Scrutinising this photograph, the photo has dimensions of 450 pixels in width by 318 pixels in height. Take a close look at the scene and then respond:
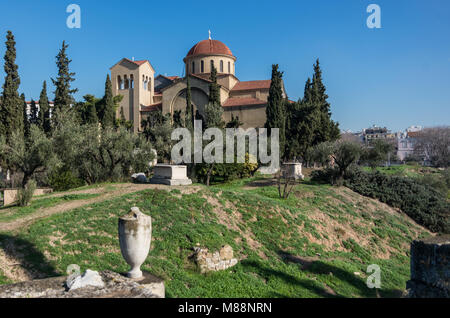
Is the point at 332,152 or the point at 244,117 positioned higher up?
the point at 244,117

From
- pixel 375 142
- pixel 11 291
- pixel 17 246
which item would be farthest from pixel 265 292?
pixel 375 142

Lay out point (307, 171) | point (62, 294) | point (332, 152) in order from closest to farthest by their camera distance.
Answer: point (62, 294) → point (332, 152) → point (307, 171)

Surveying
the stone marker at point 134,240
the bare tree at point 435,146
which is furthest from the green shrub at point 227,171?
the bare tree at point 435,146

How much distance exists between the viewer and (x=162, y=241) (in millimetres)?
10062

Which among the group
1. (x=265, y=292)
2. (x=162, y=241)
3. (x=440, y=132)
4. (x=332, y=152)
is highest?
(x=440, y=132)

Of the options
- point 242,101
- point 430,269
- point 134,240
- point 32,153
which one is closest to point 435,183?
point 430,269

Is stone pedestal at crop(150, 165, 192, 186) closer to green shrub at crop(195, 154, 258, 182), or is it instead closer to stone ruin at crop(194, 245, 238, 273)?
green shrub at crop(195, 154, 258, 182)

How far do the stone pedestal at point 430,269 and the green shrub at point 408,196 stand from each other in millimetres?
12005

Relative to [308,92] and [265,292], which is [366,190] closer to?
[265,292]

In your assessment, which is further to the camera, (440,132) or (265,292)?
(440,132)

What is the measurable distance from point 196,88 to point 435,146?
50883 millimetres

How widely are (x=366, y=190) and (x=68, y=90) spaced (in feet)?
106

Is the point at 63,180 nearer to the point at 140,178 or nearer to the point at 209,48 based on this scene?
the point at 140,178

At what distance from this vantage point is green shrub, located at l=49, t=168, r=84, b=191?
61.6 ft
